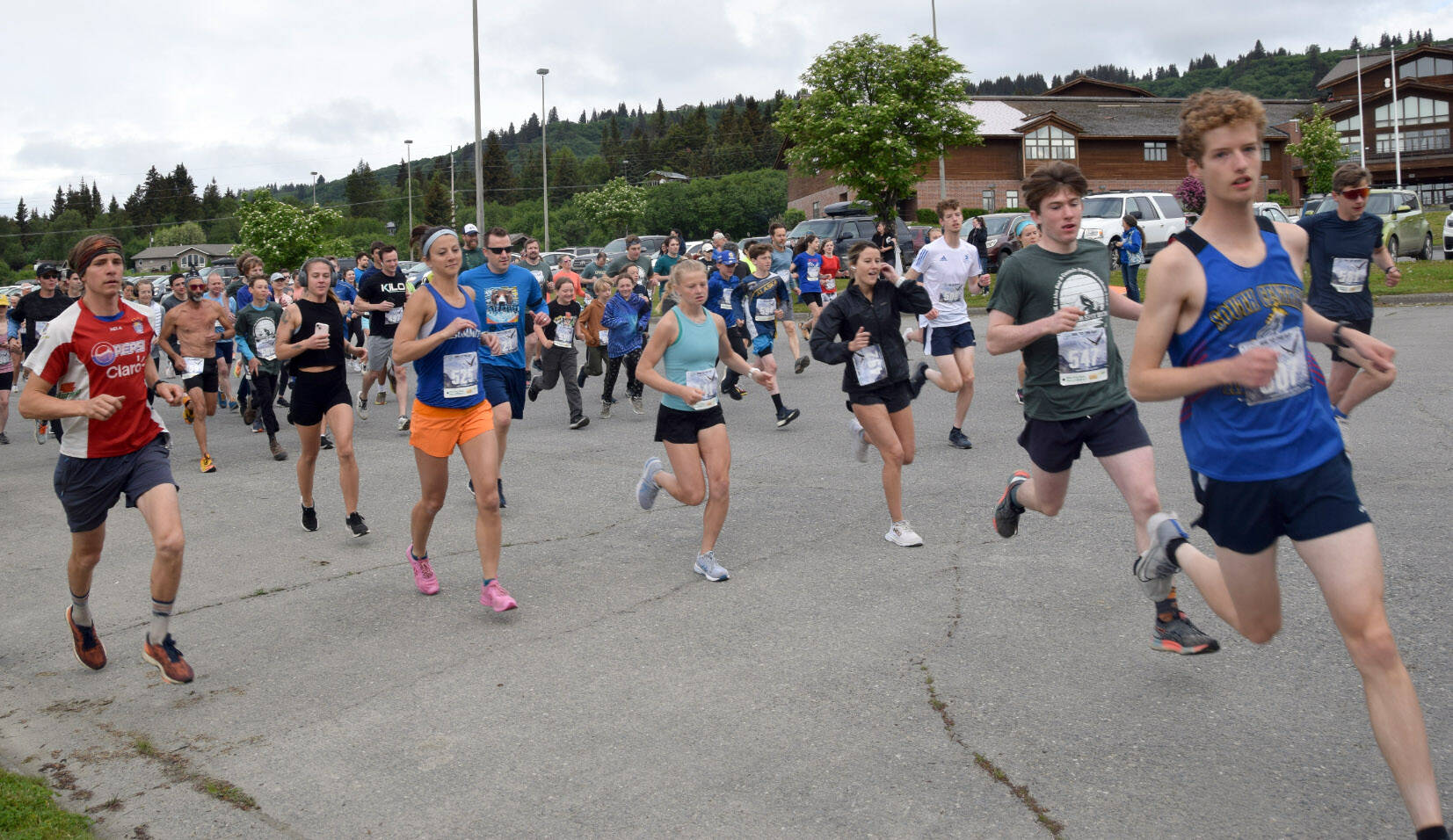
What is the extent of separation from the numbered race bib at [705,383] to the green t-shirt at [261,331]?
6.82 m

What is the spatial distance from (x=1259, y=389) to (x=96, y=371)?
4880 mm

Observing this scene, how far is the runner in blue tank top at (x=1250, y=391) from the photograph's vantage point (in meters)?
3.14

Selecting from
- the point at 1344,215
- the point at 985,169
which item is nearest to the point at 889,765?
the point at 1344,215

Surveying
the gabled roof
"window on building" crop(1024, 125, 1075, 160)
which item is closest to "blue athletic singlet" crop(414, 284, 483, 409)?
"window on building" crop(1024, 125, 1075, 160)

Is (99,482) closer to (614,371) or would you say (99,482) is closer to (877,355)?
(877,355)

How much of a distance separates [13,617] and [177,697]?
84.3 inches

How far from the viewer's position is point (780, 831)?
3.56 metres

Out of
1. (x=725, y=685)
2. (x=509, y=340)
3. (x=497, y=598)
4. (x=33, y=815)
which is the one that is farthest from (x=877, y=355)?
(x=33, y=815)

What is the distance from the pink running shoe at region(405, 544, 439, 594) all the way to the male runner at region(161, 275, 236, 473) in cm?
544

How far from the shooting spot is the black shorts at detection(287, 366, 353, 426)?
816 centimetres

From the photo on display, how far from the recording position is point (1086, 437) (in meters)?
5.23

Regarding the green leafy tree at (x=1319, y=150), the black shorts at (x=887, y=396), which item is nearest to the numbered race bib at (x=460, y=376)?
the black shorts at (x=887, y=396)

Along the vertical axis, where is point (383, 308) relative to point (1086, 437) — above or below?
above

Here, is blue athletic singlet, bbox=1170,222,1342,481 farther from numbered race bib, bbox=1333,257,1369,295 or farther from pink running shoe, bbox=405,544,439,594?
numbered race bib, bbox=1333,257,1369,295
